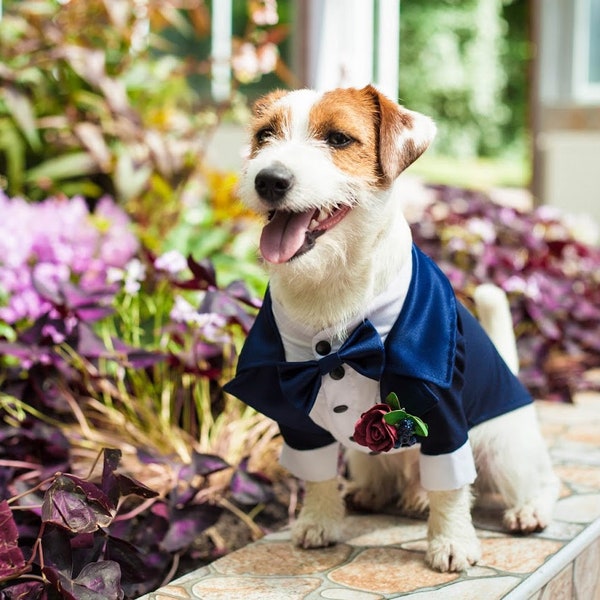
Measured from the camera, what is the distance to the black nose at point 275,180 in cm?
165

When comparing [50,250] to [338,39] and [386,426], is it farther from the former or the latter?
[338,39]

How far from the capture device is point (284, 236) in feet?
5.67

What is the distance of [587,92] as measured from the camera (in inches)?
278

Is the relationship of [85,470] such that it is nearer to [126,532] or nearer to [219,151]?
[126,532]

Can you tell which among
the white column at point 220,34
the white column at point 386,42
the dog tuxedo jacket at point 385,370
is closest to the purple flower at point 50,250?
the dog tuxedo jacket at point 385,370

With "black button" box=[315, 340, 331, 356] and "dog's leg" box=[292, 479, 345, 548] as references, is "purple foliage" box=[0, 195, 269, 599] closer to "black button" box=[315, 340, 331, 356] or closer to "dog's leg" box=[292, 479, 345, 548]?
"dog's leg" box=[292, 479, 345, 548]

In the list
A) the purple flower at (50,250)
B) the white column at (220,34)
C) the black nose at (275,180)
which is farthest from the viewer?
the white column at (220,34)

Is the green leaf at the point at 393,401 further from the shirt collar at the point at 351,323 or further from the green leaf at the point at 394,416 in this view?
the shirt collar at the point at 351,323

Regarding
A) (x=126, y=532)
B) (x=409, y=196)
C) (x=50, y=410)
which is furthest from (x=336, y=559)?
(x=409, y=196)

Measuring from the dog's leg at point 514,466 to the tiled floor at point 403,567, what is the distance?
0.17 ft

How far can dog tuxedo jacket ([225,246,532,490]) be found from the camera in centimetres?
181

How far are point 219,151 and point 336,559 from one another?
17.2 feet

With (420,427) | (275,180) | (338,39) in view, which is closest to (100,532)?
(420,427)

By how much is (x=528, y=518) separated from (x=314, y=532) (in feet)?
1.72
